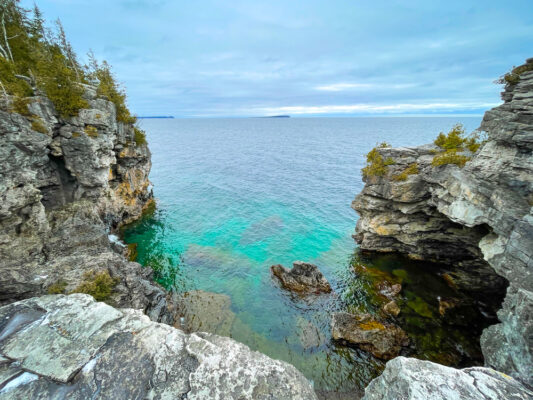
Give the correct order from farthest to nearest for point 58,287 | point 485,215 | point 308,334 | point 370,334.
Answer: point 308,334 → point 370,334 → point 485,215 → point 58,287

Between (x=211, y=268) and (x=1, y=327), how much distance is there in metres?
19.6

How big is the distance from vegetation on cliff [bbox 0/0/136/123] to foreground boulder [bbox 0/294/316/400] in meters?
17.8

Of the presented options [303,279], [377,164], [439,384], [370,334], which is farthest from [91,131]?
[370,334]

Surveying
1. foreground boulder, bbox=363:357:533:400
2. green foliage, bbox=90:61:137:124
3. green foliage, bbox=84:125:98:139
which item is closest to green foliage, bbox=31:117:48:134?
green foliage, bbox=84:125:98:139

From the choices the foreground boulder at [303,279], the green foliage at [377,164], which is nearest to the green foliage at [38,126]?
the foreground boulder at [303,279]

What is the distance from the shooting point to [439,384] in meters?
7.19

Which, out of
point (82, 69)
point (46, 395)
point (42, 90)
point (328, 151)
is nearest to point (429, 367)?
point (46, 395)

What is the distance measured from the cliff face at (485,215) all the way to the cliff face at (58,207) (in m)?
21.5

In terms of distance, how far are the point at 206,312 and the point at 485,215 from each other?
78.6ft

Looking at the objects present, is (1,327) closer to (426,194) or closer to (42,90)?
(42,90)

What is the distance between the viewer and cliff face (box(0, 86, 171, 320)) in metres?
16.1

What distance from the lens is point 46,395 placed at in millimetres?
7633

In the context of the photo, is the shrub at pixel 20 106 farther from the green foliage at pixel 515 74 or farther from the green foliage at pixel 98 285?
the green foliage at pixel 515 74

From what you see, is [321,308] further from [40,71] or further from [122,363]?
[40,71]
